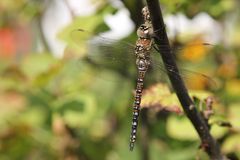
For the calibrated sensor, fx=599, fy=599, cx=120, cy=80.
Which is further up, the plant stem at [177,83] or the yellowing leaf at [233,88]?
the yellowing leaf at [233,88]

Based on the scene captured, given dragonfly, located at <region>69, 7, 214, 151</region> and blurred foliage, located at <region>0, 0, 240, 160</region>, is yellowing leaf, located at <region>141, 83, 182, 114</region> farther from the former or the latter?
blurred foliage, located at <region>0, 0, 240, 160</region>

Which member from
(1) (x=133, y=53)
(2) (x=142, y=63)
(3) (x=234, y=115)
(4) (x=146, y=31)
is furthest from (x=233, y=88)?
(4) (x=146, y=31)

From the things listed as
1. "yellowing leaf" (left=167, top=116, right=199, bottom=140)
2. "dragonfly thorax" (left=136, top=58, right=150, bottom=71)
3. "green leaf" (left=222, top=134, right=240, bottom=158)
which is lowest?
"green leaf" (left=222, top=134, right=240, bottom=158)

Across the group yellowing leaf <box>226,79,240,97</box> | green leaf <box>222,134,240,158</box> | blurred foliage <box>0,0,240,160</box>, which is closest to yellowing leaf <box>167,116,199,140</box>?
blurred foliage <box>0,0,240,160</box>

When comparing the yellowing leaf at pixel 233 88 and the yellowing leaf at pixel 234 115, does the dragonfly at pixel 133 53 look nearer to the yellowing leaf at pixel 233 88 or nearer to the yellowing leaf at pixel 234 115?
the yellowing leaf at pixel 234 115

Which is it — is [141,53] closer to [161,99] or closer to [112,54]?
[161,99]

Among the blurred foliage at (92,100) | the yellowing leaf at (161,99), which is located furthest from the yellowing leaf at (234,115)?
the yellowing leaf at (161,99)

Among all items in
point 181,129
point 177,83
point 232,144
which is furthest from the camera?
point 181,129
